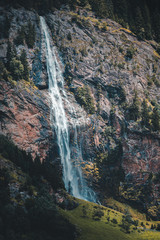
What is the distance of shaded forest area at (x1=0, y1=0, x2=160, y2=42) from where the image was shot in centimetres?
10284

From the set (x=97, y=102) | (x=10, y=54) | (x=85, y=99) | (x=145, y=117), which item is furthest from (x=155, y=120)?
(x=10, y=54)

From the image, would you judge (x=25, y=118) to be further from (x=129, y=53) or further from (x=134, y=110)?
(x=129, y=53)

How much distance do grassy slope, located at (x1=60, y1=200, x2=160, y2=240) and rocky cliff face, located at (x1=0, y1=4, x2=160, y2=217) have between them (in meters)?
13.8

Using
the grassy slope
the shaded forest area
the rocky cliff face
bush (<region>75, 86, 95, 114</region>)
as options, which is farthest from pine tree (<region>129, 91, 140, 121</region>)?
the shaded forest area

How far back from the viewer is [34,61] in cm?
8162

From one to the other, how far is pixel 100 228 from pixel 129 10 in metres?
118

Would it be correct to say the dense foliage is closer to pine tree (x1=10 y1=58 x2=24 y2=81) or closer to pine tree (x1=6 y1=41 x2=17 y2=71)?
pine tree (x1=10 y1=58 x2=24 y2=81)

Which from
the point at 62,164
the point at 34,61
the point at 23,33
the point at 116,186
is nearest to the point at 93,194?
the point at 116,186

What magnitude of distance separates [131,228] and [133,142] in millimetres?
28963

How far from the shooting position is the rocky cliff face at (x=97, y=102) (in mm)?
67812

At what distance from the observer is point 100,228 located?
165 ft

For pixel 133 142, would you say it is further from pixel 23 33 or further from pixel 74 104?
pixel 23 33

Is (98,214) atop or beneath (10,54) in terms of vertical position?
beneath

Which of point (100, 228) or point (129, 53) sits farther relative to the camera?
point (129, 53)
